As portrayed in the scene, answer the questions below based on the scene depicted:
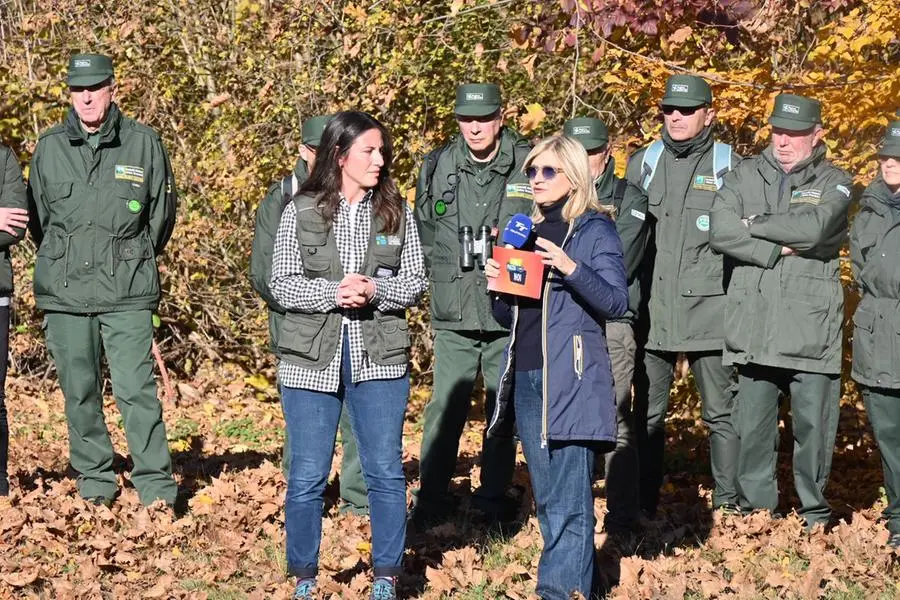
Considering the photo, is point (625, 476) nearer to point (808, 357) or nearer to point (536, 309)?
point (808, 357)

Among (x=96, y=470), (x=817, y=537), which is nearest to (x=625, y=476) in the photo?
(x=817, y=537)

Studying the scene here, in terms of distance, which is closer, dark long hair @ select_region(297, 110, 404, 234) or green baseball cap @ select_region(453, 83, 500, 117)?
dark long hair @ select_region(297, 110, 404, 234)

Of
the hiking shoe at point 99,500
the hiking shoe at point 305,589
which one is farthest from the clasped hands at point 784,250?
the hiking shoe at point 99,500

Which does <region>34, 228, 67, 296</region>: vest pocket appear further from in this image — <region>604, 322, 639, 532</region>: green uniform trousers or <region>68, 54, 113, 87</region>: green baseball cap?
<region>604, 322, 639, 532</region>: green uniform trousers

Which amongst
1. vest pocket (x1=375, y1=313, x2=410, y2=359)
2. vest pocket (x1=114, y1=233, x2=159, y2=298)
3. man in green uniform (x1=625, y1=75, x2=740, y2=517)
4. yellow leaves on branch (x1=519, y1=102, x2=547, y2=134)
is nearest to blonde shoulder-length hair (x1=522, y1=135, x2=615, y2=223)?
vest pocket (x1=375, y1=313, x2=410, y2=359)

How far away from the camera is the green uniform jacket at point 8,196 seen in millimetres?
7801

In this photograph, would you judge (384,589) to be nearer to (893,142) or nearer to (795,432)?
(795,432)

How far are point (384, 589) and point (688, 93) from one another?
3372 mm

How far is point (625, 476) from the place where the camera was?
7547 millimetres

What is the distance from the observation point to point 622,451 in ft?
24.8

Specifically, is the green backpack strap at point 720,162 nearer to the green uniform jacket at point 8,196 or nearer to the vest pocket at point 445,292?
the vest pocket at point 445,292

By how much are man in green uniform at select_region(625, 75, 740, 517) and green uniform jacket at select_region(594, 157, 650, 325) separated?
0.24 metres

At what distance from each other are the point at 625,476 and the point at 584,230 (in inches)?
A: 83.4

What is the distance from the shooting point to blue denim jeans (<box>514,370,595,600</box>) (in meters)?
5.89
